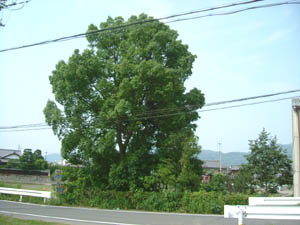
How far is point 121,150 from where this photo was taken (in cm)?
2353

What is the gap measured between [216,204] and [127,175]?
6.97 metres

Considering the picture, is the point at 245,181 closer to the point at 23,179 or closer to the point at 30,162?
the point at 23,179

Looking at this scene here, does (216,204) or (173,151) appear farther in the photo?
(173,151)

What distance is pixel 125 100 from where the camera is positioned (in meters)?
21.1

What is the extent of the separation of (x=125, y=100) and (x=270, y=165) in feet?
42.6

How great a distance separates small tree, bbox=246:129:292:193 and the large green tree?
19.9ft

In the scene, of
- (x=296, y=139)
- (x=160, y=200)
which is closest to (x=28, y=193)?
(x=160, y=200)

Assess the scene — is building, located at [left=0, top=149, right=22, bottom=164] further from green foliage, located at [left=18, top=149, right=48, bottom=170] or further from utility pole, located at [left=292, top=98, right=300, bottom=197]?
utility pole, located at [left=292, top=98, right=300, bottom=197]

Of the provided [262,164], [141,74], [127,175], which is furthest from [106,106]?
[262,164]

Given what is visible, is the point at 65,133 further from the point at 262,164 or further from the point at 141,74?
the point at 262,164

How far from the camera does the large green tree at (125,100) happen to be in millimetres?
21280

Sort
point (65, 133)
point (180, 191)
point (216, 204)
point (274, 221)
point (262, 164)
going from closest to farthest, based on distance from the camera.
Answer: point (274, 221) → point (216, 204) → point (180, 191) → point (65, 133) → point (262, 164)

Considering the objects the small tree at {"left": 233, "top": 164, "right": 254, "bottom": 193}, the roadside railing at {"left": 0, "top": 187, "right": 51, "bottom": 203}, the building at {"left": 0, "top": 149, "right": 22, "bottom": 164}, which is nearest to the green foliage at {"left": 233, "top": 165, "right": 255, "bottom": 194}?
the small tree at {"left": 233, "top": 164, "right": 254, "bottom": 193}

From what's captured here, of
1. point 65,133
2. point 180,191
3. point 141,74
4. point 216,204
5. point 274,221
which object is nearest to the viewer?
point 274,221
